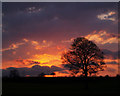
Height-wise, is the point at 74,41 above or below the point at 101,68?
above

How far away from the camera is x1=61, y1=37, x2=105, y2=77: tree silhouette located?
36562 millimetres

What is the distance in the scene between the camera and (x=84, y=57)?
36594mm

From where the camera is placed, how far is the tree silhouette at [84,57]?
36562 millimetres

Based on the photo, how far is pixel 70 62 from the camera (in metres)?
37.8
